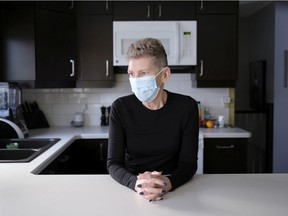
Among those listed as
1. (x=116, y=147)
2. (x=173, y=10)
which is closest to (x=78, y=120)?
(x=173, y=10)

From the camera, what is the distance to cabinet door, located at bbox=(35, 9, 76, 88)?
2.79 m

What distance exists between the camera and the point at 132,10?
3.00m

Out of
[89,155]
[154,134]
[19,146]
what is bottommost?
[89,155]

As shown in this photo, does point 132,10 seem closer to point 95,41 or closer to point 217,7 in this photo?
point 95,41

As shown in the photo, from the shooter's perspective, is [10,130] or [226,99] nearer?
[10,130]

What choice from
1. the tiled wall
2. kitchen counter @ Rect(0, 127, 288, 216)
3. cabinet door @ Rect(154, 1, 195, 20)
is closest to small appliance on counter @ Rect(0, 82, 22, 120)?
the tiled wall

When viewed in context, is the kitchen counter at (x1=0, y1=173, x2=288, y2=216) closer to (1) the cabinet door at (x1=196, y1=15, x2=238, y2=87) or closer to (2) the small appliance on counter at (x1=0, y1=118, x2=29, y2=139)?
(2) the small appliance on counter at (x1=0, y1=118, x2=29, y2=139)

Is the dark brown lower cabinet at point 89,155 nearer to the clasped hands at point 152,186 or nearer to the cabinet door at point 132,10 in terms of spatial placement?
the cabinet door at point 132,10

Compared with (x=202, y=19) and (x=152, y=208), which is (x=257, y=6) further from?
(x=152, y=208)

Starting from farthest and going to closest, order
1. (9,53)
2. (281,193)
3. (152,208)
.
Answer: (9,53) → (281,193) → (152,208)

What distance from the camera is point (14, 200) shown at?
3.47ft

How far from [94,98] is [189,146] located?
2.15m

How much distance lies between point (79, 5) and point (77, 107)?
3.46 feet

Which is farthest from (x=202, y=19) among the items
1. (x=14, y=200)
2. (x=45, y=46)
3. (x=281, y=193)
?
(x=14, y=200)
